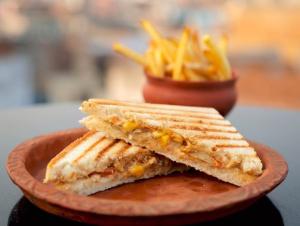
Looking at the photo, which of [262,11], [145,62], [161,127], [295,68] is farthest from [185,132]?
[262,11]

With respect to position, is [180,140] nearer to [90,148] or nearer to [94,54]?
[90,148]

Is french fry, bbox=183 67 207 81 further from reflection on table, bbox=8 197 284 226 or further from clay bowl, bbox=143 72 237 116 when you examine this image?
reflection on table, bbox=8 197 284 226

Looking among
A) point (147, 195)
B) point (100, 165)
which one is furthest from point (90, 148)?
point (147, 195)

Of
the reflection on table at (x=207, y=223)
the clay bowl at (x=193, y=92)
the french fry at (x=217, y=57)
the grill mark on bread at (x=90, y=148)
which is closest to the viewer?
the reflection on table at (x=207, y=223)

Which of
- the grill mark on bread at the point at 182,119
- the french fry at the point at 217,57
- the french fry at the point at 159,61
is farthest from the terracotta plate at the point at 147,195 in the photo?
→ the french fry at the point at 159,61

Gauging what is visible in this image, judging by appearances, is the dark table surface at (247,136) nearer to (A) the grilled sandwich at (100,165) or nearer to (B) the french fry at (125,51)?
(A) the grilled sandwich at (100,165)

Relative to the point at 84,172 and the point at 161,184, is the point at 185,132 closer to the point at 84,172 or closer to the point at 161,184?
the point at 161,184

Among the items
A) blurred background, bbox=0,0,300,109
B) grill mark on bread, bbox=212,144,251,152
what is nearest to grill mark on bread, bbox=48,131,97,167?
grill mark on bread, bbox=212,144,251,152
